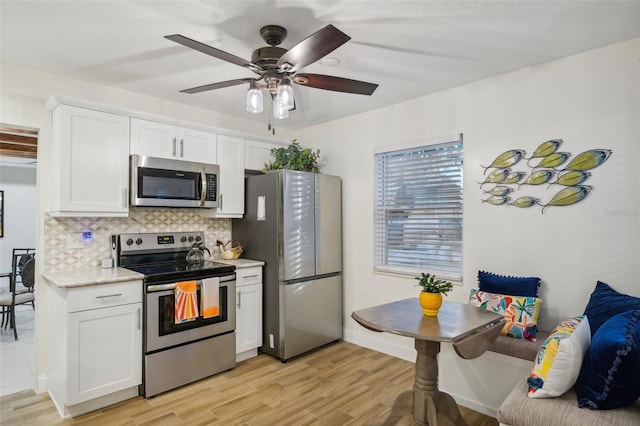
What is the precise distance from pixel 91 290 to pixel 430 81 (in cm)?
313

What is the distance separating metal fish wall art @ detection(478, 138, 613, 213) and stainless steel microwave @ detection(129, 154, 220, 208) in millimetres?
2531

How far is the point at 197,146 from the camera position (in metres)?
3.44

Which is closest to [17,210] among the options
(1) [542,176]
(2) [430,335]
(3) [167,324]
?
(3) [167,324]

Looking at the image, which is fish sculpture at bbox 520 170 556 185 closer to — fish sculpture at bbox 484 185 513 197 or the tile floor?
fish sculpture at bbox 484 185 513 197

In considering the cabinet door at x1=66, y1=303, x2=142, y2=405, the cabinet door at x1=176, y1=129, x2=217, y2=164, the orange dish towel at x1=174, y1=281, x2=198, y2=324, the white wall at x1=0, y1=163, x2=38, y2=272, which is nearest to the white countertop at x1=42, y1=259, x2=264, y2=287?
the cabinet door at x1=66, y1=303, x2=142, y2=405

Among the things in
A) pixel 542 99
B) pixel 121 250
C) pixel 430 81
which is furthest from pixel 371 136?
pixel 121 250

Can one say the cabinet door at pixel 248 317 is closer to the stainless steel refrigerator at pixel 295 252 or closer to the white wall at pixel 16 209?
the stainless steel refrigerator at pixel 295 252

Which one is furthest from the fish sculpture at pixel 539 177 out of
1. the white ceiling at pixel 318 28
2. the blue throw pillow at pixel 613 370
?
the blue throw pillow at pixel 613 370

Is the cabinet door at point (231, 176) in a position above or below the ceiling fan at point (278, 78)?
below

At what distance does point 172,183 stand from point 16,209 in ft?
17.9

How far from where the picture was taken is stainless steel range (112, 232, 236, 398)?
A: 9.00 feet

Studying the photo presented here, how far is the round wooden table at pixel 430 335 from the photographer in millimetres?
1842

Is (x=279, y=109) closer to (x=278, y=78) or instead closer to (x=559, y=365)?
(x=278, y=78)

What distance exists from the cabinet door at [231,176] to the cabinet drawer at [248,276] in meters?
0.63
